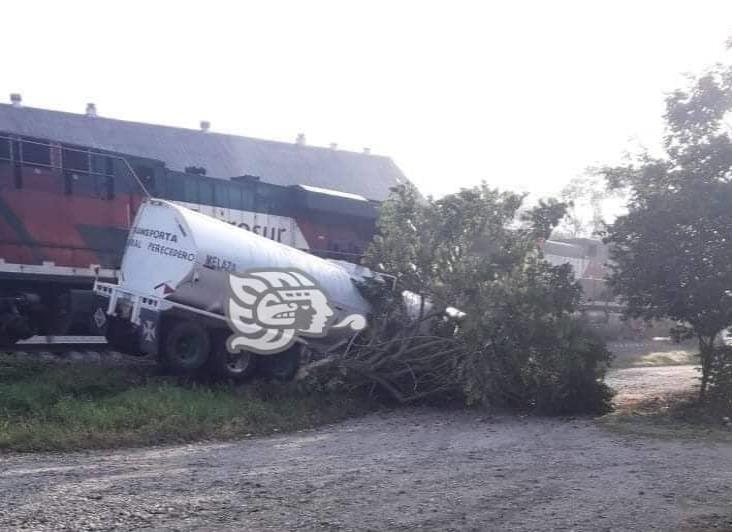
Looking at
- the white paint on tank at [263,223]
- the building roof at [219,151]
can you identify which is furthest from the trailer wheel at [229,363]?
the building roof at [219,151]

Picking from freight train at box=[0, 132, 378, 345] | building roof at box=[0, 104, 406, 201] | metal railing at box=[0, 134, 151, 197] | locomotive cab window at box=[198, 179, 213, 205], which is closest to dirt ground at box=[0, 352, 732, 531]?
freight train at box=[0, 132, 378, 345]

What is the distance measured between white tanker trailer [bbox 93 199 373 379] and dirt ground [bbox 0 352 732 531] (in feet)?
10.2

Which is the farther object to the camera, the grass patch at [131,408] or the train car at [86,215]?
the train car at [86,215]

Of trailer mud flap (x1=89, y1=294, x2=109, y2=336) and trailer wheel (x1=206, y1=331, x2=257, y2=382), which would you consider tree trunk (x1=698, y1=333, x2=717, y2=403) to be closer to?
trailer wheel (x1=206, y1=331, x2=257, y2=382)

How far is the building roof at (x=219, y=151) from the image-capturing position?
1244 inches

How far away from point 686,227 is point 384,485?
8.16 meters

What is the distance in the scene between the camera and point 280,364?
514 inches

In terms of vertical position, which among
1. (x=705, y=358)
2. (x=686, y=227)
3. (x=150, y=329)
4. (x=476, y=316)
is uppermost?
(x=686, y=227)

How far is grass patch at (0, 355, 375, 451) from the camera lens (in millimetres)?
8695

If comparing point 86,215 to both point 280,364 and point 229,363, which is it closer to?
point 229,363

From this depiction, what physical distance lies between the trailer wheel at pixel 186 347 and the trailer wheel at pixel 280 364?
102cm

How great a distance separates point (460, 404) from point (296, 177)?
84.2ft

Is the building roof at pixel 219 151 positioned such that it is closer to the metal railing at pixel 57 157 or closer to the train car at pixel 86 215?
the train car at pixel 86 215

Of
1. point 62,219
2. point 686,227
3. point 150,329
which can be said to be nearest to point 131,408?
point 150,329
